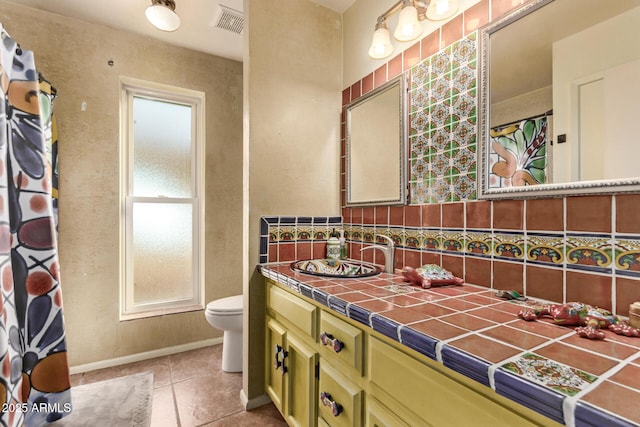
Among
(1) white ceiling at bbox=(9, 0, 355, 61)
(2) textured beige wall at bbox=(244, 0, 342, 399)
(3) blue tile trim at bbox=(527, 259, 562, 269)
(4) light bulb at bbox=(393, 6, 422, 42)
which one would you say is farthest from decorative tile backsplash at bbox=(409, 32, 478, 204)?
(1) white ceiling at bbox=(9, 0, 355, 61)

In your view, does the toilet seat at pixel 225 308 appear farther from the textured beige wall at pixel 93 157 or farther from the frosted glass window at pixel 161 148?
the frosted glass window at pixel 161 148

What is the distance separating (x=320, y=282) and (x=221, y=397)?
3.88ft

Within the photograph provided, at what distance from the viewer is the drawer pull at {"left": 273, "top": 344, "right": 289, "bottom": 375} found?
1.38 meters

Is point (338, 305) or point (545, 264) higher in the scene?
point (545, 264)

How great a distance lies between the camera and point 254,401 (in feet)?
5.44

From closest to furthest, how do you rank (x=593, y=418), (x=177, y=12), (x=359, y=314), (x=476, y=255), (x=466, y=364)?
(x=593, y=418) → (x=466, y=364) → (x=359, y=314) → (x=476, y=255) → (x=177, y=12)

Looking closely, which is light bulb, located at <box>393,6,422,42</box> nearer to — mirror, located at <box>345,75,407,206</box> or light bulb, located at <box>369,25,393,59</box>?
light bulb, located at <box>369,25,393,59</box>

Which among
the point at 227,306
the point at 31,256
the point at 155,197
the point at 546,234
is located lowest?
the point at 227,306

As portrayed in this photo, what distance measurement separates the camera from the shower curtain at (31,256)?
129 cm

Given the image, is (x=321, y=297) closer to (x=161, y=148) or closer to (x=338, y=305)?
(x=338, y=305)

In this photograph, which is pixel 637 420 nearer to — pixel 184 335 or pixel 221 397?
pixel 221 397

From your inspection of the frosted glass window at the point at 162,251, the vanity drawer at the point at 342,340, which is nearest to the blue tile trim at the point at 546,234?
the vanity drawer at the point at 342,340

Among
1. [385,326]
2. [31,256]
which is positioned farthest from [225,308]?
[385,326]

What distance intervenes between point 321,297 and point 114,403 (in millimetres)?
1622
